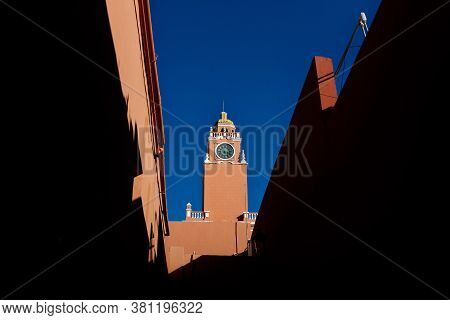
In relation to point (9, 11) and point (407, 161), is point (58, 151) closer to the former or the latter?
point (9, 11)

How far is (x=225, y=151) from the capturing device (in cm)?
3253

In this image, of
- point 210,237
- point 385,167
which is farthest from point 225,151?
point 385,167

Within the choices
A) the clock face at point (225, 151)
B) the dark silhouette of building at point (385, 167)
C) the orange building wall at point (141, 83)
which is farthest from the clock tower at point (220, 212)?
the dark silhouette of building at point (385, 167)

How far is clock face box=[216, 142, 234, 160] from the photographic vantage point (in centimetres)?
3238

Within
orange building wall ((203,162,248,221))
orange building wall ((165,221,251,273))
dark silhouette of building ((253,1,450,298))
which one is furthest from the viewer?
orange building wall ((203,162,248,221))

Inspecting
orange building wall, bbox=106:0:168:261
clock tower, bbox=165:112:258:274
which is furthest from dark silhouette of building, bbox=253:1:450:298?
clock tower, bbox=165:112:258:274

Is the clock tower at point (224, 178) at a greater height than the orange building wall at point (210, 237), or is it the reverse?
the clock tower at point (224, 178)

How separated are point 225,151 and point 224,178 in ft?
10.8

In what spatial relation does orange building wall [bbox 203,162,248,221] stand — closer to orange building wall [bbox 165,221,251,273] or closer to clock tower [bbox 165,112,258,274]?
clock tower [bbox 165,112,258,274]

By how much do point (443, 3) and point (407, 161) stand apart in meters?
1.38

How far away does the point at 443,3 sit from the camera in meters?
3.02

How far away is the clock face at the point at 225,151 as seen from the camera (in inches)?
1275

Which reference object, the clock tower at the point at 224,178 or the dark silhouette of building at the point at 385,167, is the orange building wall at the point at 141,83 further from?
the clock tower at the point at 224,178
